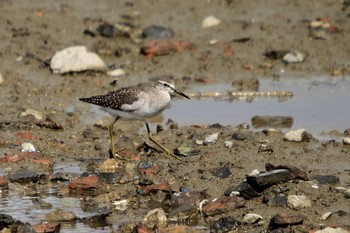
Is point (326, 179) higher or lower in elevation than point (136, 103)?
lower

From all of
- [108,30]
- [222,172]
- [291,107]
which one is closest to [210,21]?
[108,30]

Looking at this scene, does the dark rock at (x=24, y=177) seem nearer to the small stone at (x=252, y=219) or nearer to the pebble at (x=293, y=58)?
the small stone at (x=252, y=219)

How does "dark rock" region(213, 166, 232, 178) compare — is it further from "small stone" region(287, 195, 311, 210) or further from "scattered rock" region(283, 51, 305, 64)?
"scattered rock" region(283, 51, 305, 64)

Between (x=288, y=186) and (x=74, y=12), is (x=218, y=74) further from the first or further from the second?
(x=288, y=186)

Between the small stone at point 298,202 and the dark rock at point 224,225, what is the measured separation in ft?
2.09

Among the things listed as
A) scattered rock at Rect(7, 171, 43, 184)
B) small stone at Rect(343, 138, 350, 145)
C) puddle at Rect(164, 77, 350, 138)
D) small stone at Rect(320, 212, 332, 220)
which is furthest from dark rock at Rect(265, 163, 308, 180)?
scattered rock at Rect(7, 171, 43, 184)

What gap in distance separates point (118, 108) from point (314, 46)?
566cm

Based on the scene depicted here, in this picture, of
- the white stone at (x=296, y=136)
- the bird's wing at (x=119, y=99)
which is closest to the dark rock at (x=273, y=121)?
the white stone at (x=296, y=136)

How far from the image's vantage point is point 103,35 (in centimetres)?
1723

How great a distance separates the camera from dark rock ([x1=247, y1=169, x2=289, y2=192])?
10133 millimetres

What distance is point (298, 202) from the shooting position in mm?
9891

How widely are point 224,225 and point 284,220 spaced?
1.87ft

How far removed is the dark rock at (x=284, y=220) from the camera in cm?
934

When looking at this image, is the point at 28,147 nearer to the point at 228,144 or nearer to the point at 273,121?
the point at 228,144
